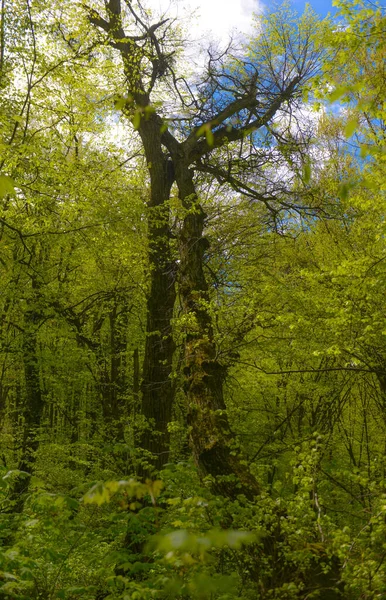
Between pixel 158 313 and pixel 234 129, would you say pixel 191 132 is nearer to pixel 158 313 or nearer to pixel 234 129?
pixel 234 129

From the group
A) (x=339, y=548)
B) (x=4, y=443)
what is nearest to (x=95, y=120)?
(x=4, y=443)

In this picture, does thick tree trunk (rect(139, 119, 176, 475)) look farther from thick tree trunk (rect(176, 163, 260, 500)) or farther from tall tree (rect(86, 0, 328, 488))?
thick tree trunk (rect(176, 163, 260, 500))

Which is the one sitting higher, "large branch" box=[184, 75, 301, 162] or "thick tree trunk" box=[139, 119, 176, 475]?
"large branch" box=[184, 75, 301, 162]

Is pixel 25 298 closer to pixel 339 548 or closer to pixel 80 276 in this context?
pixel 80 276

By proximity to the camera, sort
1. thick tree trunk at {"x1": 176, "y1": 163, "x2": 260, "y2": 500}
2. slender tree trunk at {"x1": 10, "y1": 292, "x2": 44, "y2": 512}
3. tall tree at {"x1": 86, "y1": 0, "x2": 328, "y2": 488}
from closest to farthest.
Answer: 1. thick tree trunk at {"x1": 176, "y1": 163, "x2": 260, "y2": 500}
2. tall tree at {"x1": 86, "y1": 0, "x2": 328, "y2": 488}
3. slender tree trunk at {"x1": 10, "y1": 292, "x2": 44, "y2": 512}

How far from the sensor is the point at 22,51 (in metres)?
6.89

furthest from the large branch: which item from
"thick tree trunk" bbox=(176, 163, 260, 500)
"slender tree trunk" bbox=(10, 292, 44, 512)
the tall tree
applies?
"slender tree trunk" bbox=(10, 292, 44, 512)

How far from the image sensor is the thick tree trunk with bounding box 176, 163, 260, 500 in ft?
16.6

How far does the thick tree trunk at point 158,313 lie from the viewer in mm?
7699

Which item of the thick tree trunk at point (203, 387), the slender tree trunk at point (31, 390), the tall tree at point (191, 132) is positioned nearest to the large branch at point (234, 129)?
the tall tree at point (191, 132)

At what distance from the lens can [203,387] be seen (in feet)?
19.7

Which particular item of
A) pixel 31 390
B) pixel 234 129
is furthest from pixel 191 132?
pixel 31 390

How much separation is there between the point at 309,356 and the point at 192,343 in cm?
282

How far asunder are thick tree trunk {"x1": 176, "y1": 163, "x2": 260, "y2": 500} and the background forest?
3 cm
